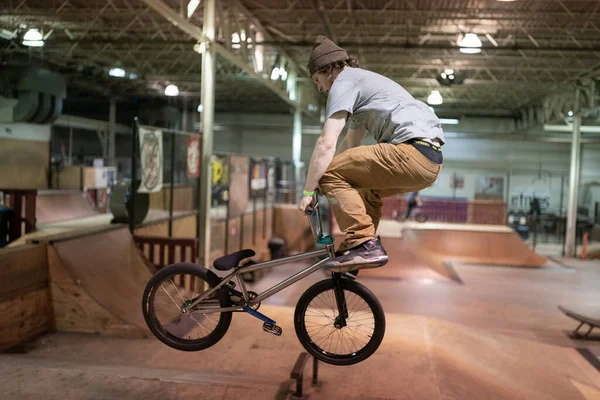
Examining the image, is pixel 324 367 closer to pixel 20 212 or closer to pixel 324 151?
pixel 324 151

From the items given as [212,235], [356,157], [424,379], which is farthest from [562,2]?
[356,157]

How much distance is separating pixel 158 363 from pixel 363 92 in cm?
384

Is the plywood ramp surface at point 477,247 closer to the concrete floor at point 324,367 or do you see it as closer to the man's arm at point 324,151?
the concrete floor at point 324,367

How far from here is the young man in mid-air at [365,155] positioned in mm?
3297

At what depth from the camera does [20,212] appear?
8.66m

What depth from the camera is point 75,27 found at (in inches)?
582

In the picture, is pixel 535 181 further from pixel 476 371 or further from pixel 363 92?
pixel 363 92

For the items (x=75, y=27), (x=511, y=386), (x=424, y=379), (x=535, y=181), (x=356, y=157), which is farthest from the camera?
(x=535, y=181)

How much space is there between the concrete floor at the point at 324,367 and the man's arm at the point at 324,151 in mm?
2026

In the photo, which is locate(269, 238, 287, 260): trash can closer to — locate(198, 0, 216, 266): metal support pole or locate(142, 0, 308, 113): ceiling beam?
locate(142, 0, 308, 113): ceiling beam

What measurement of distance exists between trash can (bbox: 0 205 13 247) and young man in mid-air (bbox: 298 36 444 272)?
269 inches

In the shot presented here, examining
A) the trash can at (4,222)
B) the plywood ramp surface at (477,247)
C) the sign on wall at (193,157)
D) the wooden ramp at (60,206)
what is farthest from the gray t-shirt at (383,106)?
the plywood ramp surface at (477,247)

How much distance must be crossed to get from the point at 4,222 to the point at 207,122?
12.1 ft

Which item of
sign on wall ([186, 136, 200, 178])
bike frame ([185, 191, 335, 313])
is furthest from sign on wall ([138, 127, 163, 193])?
bike frame ([185, 191, 335, 313])
